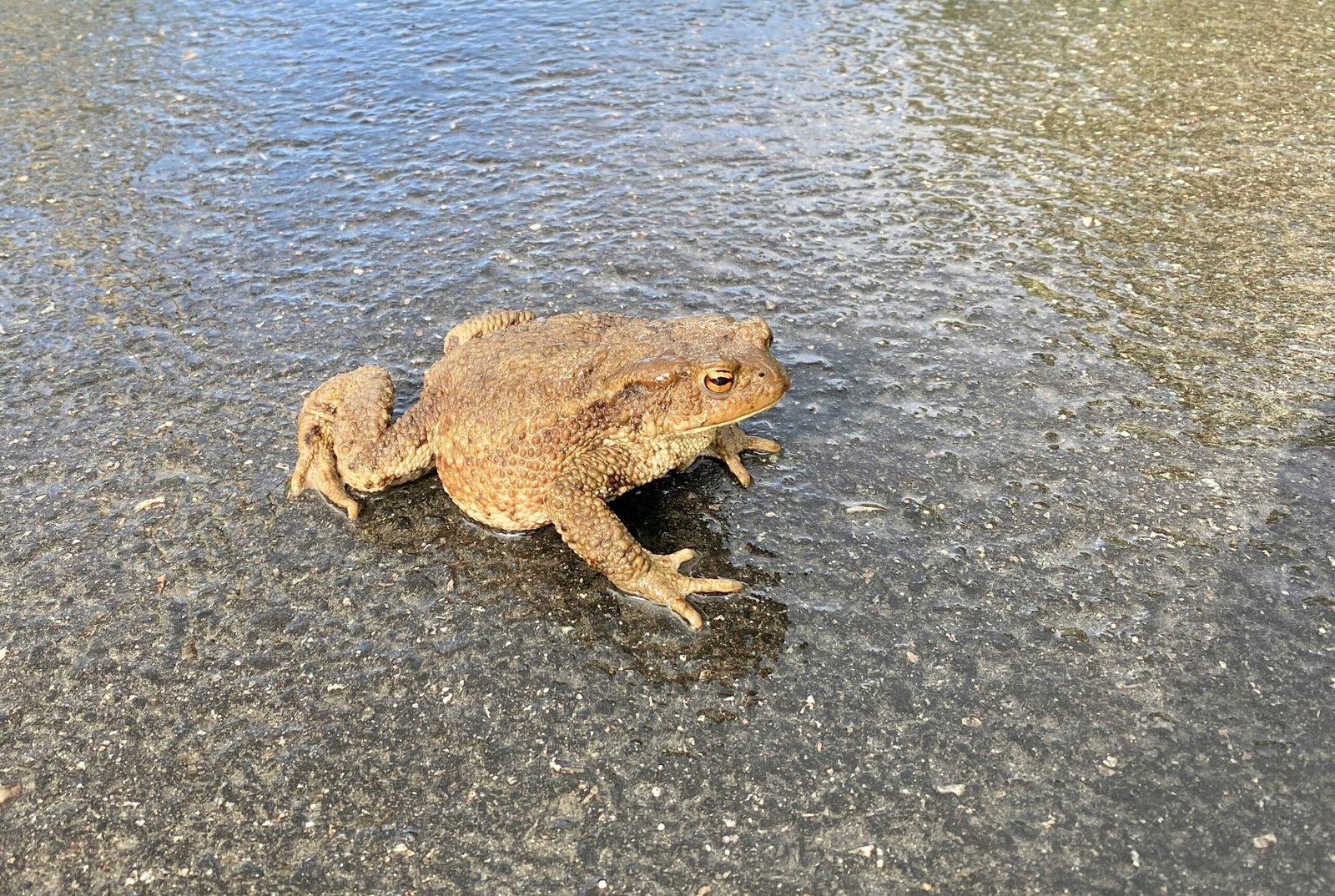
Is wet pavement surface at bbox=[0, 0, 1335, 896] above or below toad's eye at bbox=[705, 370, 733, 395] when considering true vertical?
below

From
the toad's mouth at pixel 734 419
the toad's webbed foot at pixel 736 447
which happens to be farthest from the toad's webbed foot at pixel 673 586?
the toad's webbed foot at pixel 736 447

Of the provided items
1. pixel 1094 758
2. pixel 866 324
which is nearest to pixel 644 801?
pixel 1094 758

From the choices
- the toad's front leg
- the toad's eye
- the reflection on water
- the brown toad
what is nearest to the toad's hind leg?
the brown toad

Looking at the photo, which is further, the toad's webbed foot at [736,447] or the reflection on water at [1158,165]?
the reflection on water at [1158,165]

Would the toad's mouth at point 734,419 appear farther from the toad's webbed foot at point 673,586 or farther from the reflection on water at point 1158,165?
the reflection on water at point 1158,165

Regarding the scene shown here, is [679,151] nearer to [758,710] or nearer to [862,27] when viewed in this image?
[862,27]

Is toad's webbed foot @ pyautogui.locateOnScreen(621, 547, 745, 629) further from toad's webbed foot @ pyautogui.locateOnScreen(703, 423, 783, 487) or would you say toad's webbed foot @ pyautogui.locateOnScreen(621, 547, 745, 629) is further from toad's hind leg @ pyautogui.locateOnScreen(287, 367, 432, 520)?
toad's hind leg @ pyautogui.locateOnScreen(287, 367, 432, 520)

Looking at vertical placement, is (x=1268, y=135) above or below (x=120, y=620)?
above
